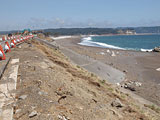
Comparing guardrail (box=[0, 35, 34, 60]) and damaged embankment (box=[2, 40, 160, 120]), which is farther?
guardrail (box=[0, 35, 34, 60])

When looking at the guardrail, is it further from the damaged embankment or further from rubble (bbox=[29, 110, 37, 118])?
rubble (bbox=[29, 110, 37, 118])

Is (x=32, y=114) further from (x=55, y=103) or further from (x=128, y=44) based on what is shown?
(x=128, y=44)

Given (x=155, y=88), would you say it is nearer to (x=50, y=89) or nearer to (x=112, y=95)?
(x=112, y=95)

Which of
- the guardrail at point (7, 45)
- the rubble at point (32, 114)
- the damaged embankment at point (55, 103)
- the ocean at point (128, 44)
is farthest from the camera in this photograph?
the ocean at point (128, 44)

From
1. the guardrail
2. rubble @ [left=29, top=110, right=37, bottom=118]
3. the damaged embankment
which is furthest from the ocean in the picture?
rubble @ [left=29, top=110, right=37, bottom=118]

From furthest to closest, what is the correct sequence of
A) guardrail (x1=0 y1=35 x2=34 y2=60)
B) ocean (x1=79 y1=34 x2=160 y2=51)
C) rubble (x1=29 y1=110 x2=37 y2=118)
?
ocean (x1=79 y1=34 x2=160 y2=51) < guardrail (x1=0 y1=35 x2=34 y2=60) < rubble (x1=29 y1=110 x2=37 y2=118)

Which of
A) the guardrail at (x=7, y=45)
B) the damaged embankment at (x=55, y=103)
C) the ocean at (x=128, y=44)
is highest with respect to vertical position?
the guardrail at (x=7, y=45)

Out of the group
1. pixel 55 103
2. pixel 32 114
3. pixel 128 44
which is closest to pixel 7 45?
pixel 55 103

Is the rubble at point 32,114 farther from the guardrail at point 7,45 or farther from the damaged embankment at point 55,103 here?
the guardrail at point 7,45

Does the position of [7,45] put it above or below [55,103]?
above

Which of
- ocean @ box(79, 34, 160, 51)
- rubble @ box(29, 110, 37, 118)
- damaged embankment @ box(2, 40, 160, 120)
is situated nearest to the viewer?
rubble @ box(29, 110, 37, 118)

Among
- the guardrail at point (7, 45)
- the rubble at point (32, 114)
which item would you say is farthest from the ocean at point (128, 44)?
the rubble at point (32, 114)

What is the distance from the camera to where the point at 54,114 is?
3.91 m

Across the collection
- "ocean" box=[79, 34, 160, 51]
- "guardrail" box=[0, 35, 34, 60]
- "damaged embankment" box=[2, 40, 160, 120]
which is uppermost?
"guardrail" box=[0, 35, 34, 60]
